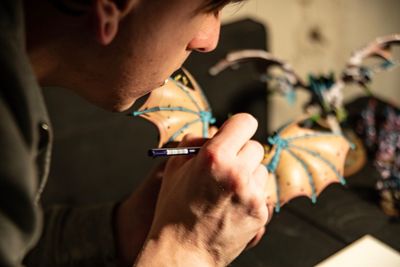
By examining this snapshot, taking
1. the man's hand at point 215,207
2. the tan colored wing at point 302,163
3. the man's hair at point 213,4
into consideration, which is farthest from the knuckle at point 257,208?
the man's hair at point 213,4

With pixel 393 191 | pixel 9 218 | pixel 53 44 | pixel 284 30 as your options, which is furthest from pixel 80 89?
pixel 284 30

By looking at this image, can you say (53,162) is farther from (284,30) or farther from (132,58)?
(284,30)

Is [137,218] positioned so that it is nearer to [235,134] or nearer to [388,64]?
[235,134]

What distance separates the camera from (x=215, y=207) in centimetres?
57

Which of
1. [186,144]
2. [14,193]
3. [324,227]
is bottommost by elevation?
[324,227]

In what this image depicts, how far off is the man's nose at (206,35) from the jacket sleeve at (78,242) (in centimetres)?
36

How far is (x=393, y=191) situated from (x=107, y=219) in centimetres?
64

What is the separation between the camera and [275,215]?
1.01m

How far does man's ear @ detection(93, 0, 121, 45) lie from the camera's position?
44cm

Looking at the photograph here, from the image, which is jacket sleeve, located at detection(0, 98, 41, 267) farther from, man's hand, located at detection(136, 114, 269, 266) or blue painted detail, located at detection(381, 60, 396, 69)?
blue painted detail, located at detection(381, 60, 396, 69)

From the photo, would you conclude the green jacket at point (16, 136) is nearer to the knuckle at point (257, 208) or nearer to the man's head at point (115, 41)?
the man's head at point (115, 41)

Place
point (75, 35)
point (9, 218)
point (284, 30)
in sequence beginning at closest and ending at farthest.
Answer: point (9, 218) → point (75, 35) → point (284, 30)

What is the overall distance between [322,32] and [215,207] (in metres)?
1.13

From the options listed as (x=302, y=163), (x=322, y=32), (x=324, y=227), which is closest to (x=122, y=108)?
(x=302, y=163)
